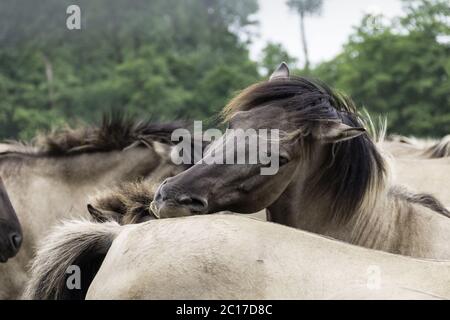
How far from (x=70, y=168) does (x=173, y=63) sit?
24766mm

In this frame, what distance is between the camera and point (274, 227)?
2.96 metres

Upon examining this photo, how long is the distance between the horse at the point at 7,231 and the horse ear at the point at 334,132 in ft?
9.82

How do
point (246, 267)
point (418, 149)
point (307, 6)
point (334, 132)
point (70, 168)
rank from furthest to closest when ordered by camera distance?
point (307, 6) < point (418, 149) < point (70, 168) < point (334, 132) < point (246, 267)

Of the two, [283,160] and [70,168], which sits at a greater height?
[283,160]

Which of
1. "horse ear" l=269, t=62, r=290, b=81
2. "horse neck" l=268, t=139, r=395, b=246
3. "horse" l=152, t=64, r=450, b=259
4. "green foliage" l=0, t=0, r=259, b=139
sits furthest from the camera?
"green foliage" l=0, t=0, r=259, b=139

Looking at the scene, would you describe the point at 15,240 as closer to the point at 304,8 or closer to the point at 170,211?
the point at 170,211

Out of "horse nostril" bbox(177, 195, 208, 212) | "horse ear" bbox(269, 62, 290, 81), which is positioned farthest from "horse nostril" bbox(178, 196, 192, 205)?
"horse ear" bbox(269, 62, 290, 81)

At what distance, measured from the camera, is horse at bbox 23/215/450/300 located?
2.68 metres

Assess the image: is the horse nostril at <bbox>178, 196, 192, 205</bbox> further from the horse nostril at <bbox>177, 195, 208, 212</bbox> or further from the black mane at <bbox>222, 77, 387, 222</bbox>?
the black mane at <bbox>222, 77, 387, 222</bbox>

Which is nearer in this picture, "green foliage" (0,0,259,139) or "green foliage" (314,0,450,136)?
"green foliage" (314,0,450,136)

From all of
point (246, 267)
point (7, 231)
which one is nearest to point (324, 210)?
point (246, 267)

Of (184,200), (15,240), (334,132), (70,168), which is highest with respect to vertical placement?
(334,132)
